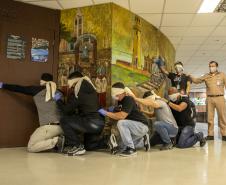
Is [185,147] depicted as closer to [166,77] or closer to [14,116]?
[166,77]

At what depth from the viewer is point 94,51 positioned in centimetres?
564

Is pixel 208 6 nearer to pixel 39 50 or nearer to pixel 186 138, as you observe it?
pixel 186 138

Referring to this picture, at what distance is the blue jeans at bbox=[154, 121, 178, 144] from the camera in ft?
16.7

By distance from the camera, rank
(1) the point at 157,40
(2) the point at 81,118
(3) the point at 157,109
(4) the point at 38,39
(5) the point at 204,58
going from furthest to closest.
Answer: (5) the point at 204,58, (1) the point at 157,40, (4) the point at 38,39, (3) the point at 157,109, (2) the point at 81,118

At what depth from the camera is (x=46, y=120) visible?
15.6ft

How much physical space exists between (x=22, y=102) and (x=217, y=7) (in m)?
4.23

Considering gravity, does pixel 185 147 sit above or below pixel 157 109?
below

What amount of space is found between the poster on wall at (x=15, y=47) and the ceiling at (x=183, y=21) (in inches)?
28.9

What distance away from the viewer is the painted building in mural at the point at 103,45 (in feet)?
18.1

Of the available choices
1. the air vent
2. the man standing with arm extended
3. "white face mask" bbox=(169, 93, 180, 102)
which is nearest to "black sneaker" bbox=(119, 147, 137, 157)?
"white face mask" bbox=(169, 93, 180, 102)

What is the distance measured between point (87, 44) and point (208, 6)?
2513 millimetres

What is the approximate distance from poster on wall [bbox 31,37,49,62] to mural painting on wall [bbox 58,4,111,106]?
30 centimetres

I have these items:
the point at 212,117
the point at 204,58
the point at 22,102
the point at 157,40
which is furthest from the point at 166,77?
the point at 204,58

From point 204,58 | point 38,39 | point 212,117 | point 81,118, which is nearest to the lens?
point 81,118
